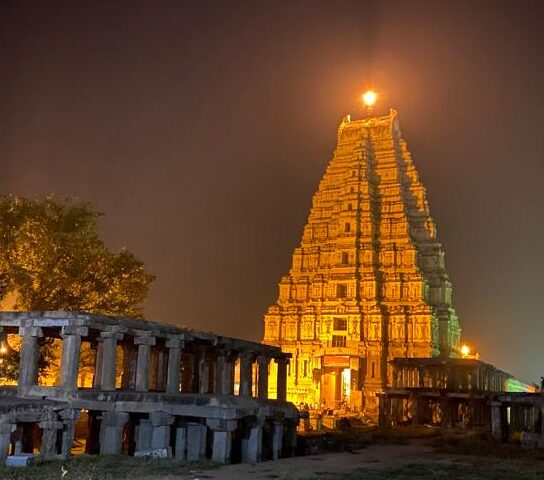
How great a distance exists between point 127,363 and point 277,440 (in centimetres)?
1076

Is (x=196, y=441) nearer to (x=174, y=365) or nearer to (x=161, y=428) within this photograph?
(x=161, y=428)

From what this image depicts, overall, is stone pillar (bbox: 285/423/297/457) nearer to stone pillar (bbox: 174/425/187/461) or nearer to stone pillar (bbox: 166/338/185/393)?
stone pillar (bbox: 174/425/187/461)

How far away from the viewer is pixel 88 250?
36875 mm

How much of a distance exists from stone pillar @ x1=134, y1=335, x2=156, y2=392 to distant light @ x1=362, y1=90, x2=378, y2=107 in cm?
5219

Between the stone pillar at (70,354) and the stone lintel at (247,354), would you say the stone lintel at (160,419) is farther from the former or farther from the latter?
the stone lintel at (247,354)

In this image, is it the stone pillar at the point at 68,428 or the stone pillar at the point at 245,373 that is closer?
the stone pillar at the point at 68,428

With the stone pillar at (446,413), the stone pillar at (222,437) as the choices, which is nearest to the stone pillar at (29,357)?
the stone pillar at (222,437)

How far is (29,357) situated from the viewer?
24172 mm

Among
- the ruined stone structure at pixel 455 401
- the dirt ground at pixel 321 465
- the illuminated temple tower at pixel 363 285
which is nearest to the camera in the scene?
the dirt ground at pixel 321 465

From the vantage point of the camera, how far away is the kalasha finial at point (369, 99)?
239 feet

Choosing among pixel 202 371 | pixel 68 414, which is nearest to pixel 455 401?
pixel 202 371

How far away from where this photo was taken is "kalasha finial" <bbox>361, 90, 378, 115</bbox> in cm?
7281

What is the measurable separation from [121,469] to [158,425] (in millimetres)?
3243

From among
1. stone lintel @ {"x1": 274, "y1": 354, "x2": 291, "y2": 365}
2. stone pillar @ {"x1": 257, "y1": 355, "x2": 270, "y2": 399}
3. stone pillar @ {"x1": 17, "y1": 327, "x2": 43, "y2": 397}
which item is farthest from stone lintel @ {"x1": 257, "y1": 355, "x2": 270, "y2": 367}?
stone pillar @ {"x1": 17, "y1": 327, "x2": 43, "y2": 397}
